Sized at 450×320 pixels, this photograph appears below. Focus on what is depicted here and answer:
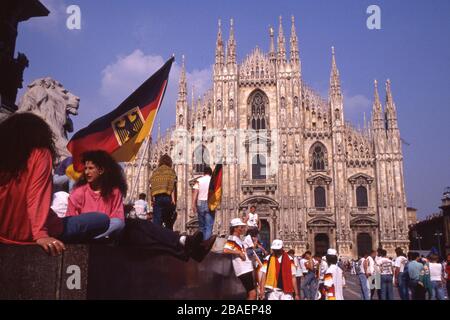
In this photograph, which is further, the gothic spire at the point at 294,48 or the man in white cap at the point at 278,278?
the gothic spire at the point at 294,48

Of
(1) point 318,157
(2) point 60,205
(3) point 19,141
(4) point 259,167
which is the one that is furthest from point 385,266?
(1) point 318,157

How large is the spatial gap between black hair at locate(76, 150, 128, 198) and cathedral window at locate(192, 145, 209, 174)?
3267 cm

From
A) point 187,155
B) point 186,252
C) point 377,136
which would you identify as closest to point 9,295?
point 186,252

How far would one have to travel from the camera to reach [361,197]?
3584 centimetres

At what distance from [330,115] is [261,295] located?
3165 cm

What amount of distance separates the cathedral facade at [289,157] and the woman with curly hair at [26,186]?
3159cm

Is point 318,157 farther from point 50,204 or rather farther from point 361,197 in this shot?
point 50,204

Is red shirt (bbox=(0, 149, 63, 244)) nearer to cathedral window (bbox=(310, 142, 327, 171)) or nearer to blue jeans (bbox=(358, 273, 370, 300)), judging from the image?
blue jeans (bbox=(358, 273, 370, 300))

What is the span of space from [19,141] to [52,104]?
15.8 feet

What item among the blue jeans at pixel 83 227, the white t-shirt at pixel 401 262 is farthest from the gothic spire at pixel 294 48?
the blue jeans at pixel 83 227

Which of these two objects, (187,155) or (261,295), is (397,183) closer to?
(187,155)

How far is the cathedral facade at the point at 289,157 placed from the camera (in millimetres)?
34938

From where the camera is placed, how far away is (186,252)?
174 inches

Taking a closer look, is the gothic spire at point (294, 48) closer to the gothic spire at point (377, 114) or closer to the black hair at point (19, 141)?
the gothic spire at point (377, 114)
